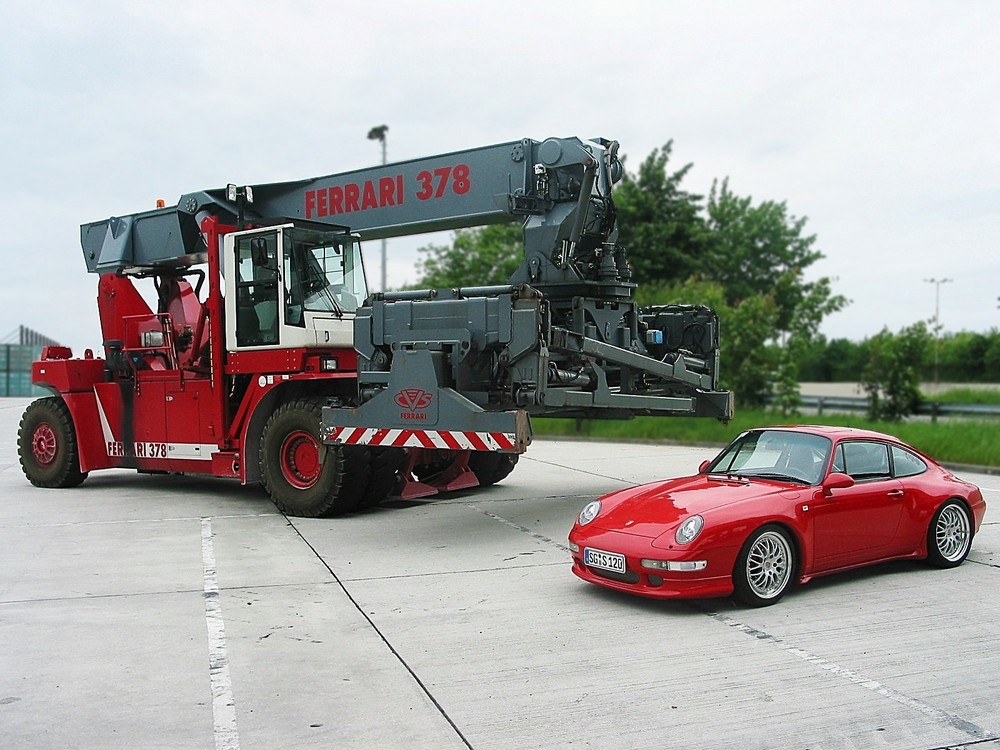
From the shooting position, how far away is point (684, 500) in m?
7.37

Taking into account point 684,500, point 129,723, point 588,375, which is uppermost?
point 588,375

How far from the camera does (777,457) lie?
313 inches

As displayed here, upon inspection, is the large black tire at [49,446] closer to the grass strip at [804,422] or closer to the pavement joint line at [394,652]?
the pavement joint line at [394,652]

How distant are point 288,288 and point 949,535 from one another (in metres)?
7.51

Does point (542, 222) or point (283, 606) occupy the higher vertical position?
point (542, 222)

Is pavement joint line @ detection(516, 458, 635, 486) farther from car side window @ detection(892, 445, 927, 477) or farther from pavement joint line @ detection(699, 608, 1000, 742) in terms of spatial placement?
pavement joint line @ detection(699, 608, 1000, 742)

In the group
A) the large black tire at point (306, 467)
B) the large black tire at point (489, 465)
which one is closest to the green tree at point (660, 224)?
the large black tire at point (489, 465)

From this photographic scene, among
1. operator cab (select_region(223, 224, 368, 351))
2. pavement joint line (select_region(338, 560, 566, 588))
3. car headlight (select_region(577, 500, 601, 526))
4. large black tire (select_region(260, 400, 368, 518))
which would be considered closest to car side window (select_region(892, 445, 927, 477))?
car headlight (select_region(577, 500, 601, 526))

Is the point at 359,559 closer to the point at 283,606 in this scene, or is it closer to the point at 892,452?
the point at 283,606

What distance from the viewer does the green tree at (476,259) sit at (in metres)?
42.2

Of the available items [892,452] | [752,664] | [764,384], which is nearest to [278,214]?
[892,452]

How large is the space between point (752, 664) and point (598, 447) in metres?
15.5

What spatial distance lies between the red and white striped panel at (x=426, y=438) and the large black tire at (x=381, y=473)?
3.46ft

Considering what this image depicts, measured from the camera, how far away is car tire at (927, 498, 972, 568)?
825 centimetres
